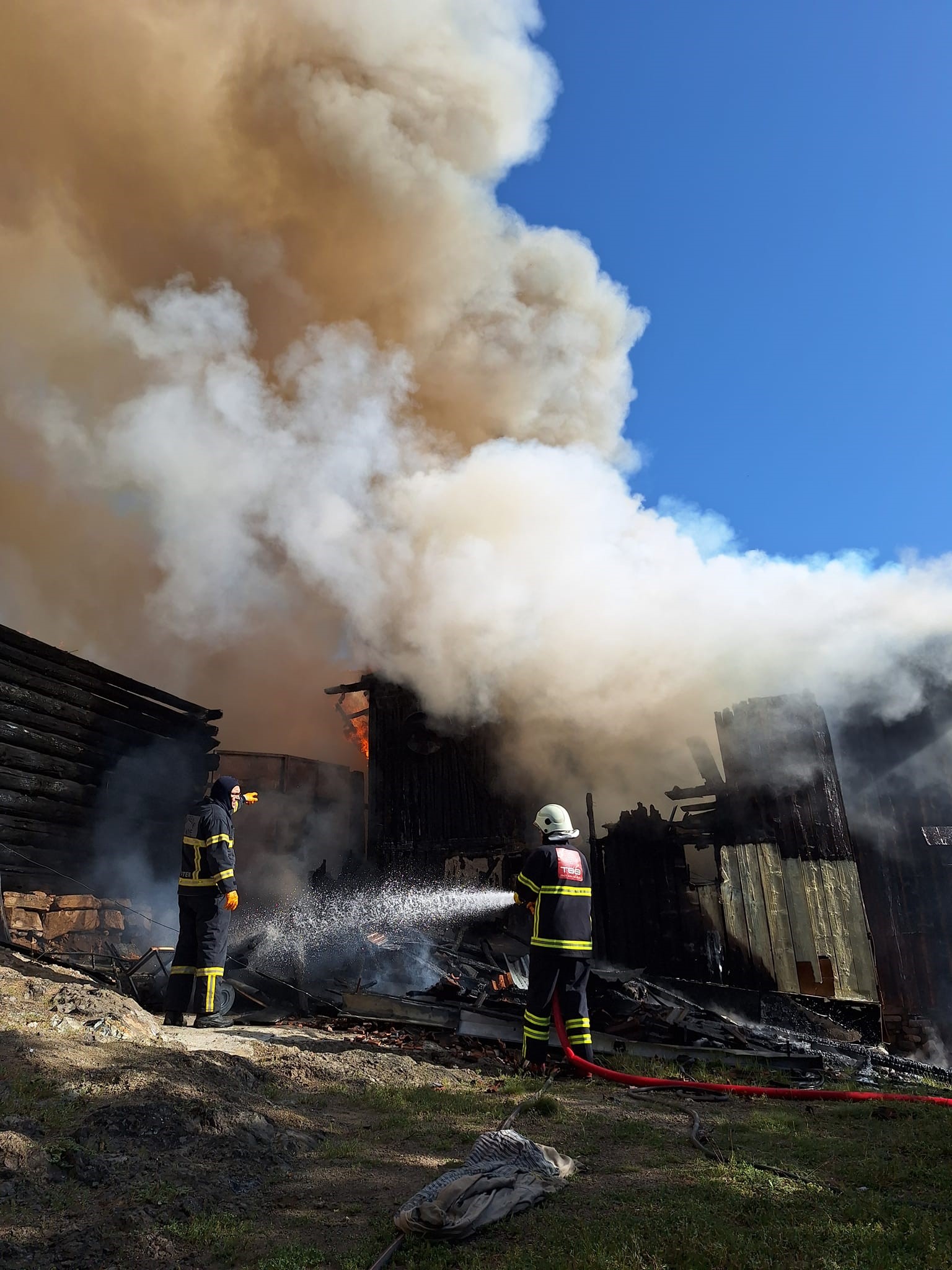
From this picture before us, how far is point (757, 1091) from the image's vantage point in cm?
473

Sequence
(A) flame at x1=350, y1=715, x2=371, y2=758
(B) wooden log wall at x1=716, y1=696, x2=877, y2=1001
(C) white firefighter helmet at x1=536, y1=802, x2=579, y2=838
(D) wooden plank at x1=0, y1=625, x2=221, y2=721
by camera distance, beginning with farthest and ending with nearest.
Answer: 1. (A) flame at x1=350, y1=715, x2=371, y2=758
2. (D) wooden plank at x1=0, y1=625, x2=221, y2=721
3. (B) wooden log wall at x1=716, y1=696, x2=877, y2=1001
4. (C) white firefighter helmet at x1=536, y1=802, x2=579, y2=838

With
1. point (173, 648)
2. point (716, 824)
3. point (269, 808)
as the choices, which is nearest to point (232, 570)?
point (173, 648)

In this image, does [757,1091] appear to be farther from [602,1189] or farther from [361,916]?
[361,916]

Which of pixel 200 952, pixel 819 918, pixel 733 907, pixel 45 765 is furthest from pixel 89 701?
pixel 819 918

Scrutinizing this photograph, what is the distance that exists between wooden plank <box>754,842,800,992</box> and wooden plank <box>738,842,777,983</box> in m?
0.04

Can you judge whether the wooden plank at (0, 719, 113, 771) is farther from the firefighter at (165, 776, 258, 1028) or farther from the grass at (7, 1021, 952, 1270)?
the grass at (7, 1021, 952, 1270)

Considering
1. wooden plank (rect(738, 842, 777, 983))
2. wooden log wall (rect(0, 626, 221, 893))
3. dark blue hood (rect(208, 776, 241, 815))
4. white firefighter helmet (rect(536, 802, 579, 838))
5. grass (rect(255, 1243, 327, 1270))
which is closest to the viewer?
grass (rect(255, 1243, 327, 1270))

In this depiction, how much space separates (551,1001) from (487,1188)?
10.5 feet

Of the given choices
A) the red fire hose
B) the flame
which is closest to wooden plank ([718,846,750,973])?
the red fire hose

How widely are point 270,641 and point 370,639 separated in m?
6.23

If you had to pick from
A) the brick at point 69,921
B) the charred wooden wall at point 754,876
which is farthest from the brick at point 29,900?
the charred wooden wall at point 754,876

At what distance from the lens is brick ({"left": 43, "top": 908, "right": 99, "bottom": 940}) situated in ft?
31.0

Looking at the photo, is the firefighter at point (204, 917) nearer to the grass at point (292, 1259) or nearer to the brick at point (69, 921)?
→ the brick at point (69, 921)

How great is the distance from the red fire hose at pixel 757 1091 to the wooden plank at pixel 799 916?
153 inches
